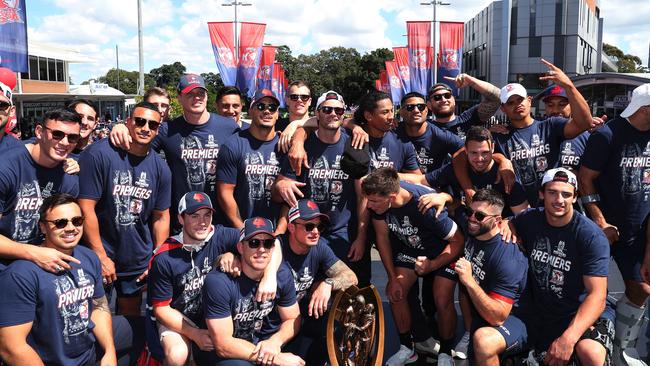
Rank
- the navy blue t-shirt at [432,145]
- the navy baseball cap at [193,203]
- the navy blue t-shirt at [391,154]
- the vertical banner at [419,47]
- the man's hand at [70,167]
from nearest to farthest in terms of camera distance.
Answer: the navy baseball cap at [193,203]
the man's hand at [70,167]
the navy blue t-shirt at [391,154]
the navy blue t-shirt at [432,145]
the vertical banner at [419,47]

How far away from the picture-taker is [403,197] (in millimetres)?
4480

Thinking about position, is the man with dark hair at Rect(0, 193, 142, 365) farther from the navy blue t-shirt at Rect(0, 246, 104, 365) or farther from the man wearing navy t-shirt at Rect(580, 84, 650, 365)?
the man wearing navy t-shirt at Rect(580, 84, 650, 365)

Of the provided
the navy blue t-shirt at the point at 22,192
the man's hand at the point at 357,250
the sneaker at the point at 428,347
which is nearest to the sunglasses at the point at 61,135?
the navy blue t-shirt at the point at 22,192

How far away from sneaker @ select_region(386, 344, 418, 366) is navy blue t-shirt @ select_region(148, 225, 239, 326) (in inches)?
65.5

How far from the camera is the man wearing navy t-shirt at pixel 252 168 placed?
465 centimetres

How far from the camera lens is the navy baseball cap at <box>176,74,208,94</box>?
495 centimetres

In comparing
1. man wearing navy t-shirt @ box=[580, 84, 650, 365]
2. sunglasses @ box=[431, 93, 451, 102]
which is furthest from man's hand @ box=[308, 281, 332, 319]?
sunglasses @ box=[431, 93, 451, 102]

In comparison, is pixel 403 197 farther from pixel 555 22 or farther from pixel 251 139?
pixel 555 22

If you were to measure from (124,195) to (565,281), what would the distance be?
3442 mm

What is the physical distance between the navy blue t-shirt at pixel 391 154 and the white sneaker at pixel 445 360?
1.68 m

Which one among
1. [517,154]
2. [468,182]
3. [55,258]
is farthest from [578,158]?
[55,258]

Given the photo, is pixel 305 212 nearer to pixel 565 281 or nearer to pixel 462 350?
pixel 462 350

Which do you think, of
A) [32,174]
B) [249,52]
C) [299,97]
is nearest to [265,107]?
[299,97]

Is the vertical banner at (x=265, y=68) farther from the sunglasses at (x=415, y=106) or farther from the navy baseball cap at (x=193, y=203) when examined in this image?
the navy baseball cap at (x=193, y=203)
